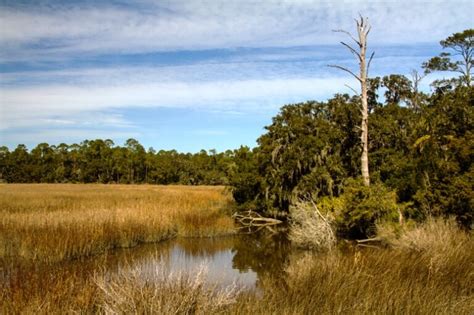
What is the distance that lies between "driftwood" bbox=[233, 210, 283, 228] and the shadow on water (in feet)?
10.7

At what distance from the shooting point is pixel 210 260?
11.4 metres

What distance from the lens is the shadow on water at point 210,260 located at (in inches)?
348

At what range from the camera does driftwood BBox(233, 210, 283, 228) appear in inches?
813

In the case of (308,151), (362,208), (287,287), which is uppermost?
(308,151)

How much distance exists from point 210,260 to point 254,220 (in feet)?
35.1

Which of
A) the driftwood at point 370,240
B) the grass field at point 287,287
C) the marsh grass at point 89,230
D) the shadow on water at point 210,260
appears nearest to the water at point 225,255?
the shadow on water at point 210,260

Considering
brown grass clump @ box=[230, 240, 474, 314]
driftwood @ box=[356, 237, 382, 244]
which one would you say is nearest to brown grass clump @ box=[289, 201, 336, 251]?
driftwood @ box=[356, 237, 382, 244]

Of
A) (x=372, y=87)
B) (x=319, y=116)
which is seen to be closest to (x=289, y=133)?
(x=319, y=116)

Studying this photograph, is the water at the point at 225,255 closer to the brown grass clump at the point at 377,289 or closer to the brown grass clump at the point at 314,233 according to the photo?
the brown grass clump at the point at 314,233

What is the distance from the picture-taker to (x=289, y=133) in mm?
19828

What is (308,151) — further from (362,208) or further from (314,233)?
(314,233)

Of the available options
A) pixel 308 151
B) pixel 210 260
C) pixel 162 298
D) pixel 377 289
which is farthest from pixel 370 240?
pixel 162 298

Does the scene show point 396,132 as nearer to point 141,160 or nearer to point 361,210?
point 361,210

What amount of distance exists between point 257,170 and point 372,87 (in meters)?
7.22
